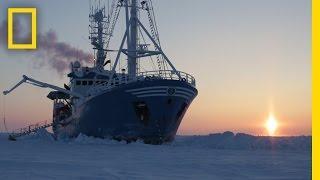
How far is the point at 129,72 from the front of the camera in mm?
48594

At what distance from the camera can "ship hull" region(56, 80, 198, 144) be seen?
40.5 metres

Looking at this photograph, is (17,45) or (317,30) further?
(17,45)

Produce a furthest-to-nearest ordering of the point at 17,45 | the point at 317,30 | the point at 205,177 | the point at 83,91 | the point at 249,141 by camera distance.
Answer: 1. the point at 83,91
2. the point at 249,141
3. the point at 205,177
4. the point at 17,45
5. the point at 317,30

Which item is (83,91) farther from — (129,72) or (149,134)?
(149,134)

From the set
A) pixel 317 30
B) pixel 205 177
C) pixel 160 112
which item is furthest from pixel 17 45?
pixel 160 112

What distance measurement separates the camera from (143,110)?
4059 cm

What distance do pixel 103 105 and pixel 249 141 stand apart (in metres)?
A: 15.8

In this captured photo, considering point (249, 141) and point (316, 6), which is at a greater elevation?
point (316, 6)

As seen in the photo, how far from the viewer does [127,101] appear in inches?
1607

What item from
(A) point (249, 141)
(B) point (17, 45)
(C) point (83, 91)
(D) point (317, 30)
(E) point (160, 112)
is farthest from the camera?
(C) point (83, 91)

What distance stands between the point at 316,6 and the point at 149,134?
36.3 metres

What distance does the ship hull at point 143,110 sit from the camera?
1594 inches

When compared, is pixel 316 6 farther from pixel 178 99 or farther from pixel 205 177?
pixel 178 99

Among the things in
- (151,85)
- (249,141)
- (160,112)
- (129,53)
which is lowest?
(249,141)
